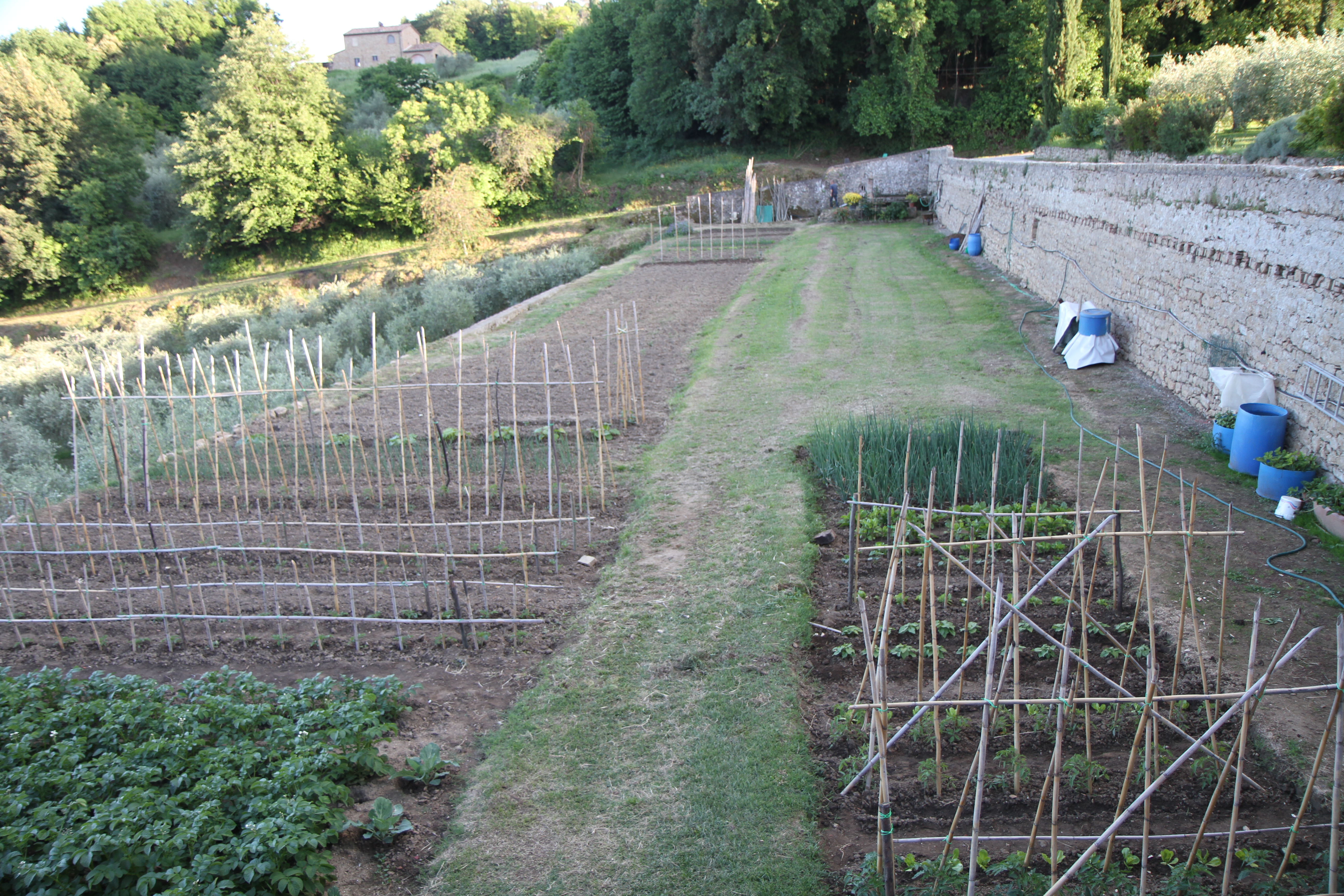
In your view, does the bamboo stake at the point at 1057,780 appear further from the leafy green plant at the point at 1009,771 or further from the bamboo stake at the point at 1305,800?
the bamboo stake at the point at 1305,800

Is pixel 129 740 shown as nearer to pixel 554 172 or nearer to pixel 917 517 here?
pixel 917 517

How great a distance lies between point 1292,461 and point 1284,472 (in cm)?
12

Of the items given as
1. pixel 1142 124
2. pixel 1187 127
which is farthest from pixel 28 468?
pixel 1142 124

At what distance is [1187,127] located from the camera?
11.3 meters


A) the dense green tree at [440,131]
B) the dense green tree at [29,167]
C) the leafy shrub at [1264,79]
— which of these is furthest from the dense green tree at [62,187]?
the leafy shrub at [1264,79]

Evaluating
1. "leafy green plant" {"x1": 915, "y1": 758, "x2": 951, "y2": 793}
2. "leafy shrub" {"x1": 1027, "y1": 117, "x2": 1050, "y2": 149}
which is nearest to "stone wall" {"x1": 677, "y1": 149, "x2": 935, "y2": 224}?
"leafy shrub" {"x1": 1027, "y1": 117, "x2": 1050, "y2": 149}

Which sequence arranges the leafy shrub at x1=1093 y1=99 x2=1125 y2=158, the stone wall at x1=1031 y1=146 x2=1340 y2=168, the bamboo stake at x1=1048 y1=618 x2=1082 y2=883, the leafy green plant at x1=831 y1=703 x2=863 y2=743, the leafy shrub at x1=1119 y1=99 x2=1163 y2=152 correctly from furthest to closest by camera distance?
the leafy shrub at x1=1093 y1=99 x2=1125 y2=158 < the leafy shrub at x1=1119 y1=99 x2=1163 y2=152 < the stone wall at x1=1031 y1=146 x2=1340 y2=168 < the leafy green plant at x1=831 y1=703 x2=863 y2=743 < the bamboo stake at x1=1048 y1=618 x2=1082 y2=883

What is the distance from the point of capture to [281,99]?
98.0 ft

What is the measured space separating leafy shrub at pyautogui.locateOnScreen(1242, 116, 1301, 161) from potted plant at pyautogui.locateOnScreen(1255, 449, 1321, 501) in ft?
15.3

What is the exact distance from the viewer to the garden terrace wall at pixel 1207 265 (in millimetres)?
6340

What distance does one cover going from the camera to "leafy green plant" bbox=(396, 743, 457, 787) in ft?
12.9

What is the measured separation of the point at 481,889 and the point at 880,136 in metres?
32.8

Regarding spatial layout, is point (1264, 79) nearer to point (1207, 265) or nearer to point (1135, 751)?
point (1207, 265)

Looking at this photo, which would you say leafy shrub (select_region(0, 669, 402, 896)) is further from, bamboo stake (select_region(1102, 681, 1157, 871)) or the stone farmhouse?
the stone farmhouse
